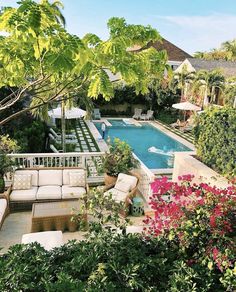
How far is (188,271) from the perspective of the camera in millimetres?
3486

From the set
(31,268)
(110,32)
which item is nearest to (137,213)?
(31,268)

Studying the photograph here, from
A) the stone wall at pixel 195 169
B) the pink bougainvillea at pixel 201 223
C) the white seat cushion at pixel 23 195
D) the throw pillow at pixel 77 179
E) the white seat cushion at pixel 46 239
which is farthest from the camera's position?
the throw pillow at pixel 77 179

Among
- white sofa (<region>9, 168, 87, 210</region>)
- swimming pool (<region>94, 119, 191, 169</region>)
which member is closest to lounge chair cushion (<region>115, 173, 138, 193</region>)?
white sofa (<region>9, 168, 87, 210</region>)

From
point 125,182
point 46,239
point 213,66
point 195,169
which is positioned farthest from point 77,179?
point 213,66

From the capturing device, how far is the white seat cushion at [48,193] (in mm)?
8109

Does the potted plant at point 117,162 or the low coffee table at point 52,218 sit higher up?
the potted plant at point 117,162

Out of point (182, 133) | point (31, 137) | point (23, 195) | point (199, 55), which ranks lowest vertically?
point (182, 133)

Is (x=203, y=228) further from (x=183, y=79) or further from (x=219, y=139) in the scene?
(x=183, y=79)

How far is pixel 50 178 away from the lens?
8758 millimetres

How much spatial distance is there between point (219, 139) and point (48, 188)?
547 centimetres

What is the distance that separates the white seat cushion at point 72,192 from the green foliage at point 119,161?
1350mm

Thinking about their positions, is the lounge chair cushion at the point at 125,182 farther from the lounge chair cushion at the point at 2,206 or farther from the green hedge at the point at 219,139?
the lounge chair cushion at the point at 2,206

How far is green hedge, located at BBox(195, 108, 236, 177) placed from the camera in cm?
777

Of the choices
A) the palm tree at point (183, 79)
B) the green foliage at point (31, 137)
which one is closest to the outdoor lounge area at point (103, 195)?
the green foliage at point (31, 137)
